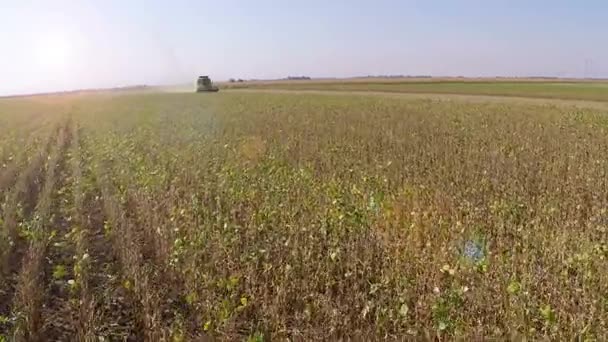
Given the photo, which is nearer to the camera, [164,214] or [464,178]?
[164,214]

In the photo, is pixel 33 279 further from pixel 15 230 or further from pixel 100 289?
pixel 15 230

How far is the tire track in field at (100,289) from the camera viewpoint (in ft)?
11.7

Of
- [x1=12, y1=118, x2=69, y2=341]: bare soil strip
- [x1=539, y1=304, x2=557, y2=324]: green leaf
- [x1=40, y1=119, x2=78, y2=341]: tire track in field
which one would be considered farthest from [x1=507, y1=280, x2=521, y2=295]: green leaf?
[x1=12, y1=118, x2=69, y2=341]: bare soil strip

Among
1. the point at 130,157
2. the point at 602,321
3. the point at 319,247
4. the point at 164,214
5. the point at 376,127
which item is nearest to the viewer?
the point at 602,321

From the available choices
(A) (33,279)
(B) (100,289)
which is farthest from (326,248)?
(A) (33,279)

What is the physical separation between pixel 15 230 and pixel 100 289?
7.09 ft

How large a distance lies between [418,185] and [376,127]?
288 inches

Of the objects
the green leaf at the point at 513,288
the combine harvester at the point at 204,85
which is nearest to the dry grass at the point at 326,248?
the green leaf at the point at 513,288

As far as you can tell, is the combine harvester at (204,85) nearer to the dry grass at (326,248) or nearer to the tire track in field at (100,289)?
the dry grass at (326,248)

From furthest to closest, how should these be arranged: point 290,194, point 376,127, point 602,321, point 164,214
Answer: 1. point 376,127
2. point 290,194
3. point 164,214
4. point 602,321

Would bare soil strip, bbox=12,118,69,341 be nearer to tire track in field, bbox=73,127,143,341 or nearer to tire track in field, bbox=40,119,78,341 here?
tire track in field, bbox=40,119,78,341

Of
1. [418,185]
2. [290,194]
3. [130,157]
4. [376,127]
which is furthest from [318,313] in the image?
[376,127]

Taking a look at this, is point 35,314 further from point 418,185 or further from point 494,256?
point 418,185

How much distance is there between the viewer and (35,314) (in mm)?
3768
